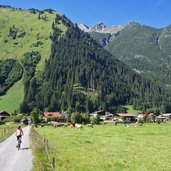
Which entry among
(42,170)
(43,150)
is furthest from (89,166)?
(43,150)

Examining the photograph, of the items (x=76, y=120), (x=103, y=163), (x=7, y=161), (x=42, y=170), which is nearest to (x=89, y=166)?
(x=103, y=163)

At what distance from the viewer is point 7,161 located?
3362cm

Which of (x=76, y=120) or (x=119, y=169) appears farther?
(x=76, y=120)

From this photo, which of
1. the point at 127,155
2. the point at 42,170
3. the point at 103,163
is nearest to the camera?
the point at 42,170

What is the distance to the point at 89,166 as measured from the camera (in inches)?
1160

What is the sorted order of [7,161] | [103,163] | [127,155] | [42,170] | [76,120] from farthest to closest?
[76,120]
[127,155]
[7,161]
[103,163]
[42,170]

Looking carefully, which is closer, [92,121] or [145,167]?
[145,167]

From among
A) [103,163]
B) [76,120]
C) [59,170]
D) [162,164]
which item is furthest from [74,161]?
[76,120]

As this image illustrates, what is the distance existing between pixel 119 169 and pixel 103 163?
308 cm

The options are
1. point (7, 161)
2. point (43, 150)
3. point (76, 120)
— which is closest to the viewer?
point (7, 161)

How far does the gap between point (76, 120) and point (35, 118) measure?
21.2 m

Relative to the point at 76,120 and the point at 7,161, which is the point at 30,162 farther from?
the point at 76,120

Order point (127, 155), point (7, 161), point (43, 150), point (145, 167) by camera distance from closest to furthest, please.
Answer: point (145, 167)
point (7, 161)
point (127, 155)
point (43, 150)

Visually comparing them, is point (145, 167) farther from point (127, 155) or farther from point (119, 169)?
point (127, 155)
